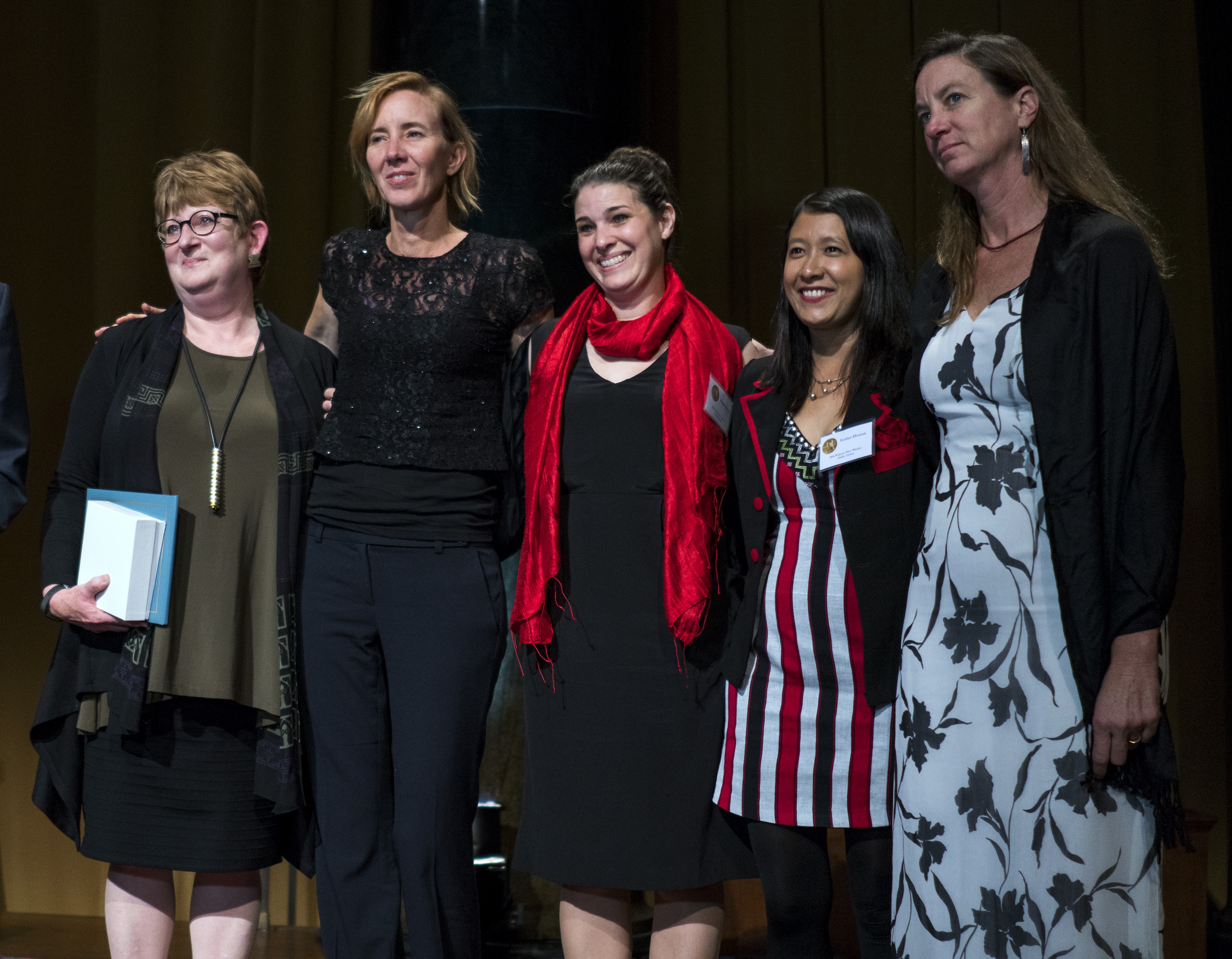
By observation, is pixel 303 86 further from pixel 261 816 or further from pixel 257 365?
pixel 261 816

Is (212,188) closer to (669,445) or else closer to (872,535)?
(669,445)

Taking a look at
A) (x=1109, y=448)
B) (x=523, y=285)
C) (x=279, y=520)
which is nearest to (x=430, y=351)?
(x=523, y=285)

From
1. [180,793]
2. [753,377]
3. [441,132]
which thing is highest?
[441,132]

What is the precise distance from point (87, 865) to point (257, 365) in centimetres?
241

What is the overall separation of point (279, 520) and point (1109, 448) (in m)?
Result: 1.42

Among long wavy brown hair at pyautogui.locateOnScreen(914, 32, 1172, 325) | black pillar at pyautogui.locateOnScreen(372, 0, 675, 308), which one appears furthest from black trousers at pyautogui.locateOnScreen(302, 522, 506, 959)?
black pillar at pyautogui.locateOnScreen(372, 0, 675, 308)

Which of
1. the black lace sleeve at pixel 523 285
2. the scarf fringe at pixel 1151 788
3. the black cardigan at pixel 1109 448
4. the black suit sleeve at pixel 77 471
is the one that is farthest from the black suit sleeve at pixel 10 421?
the scarf fringe at pixel 1151 788

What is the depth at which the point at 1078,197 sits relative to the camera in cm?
168

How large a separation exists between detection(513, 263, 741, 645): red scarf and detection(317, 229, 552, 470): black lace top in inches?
3.9

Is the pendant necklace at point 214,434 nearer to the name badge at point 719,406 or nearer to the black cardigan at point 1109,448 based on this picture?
the name badge at point 719,406

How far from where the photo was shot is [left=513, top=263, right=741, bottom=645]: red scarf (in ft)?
6.64

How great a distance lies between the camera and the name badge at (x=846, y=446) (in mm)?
1849

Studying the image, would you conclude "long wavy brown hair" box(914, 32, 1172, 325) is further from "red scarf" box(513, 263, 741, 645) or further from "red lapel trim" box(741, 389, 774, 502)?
"red scarf" box(513, 263, 741, 645)

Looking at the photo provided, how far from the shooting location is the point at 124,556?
1978 millimetres
